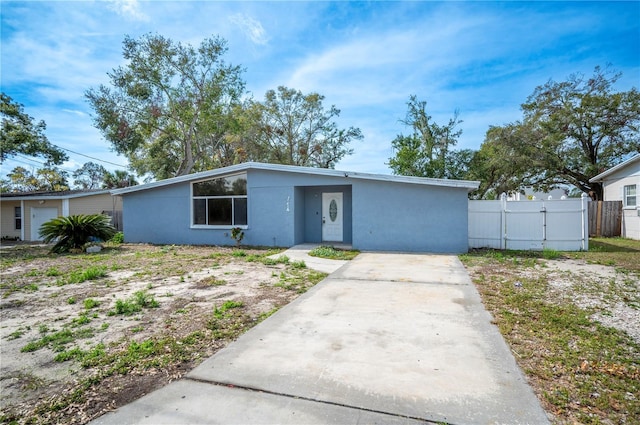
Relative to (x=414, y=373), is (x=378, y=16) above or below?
above

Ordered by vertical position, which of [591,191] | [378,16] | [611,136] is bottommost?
[591,191]

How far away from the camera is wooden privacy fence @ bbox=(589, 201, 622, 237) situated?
1373 centimetres

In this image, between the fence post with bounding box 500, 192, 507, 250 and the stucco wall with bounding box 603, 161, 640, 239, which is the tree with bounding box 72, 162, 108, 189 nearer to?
the fence post with bounding box 500, 192, 507, 250

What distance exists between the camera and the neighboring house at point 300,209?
10234 mm

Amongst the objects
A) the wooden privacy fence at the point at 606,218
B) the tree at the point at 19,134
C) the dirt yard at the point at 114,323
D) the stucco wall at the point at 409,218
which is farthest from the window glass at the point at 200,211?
the wooden privacy fence at the point at 606,218

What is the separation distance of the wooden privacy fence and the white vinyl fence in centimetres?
560

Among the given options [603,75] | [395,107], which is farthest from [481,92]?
[603,75]

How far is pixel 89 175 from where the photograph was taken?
41031mm

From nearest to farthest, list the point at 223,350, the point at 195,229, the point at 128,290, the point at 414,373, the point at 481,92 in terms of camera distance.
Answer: the point at 414,373, the point at 223,350, the point at 128,290, the point at 195,229, the point at 481,92

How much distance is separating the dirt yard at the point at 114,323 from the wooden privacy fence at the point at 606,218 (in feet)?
46.7

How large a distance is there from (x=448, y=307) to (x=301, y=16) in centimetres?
861

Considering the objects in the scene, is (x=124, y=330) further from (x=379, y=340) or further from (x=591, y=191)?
(x=591, y=191)

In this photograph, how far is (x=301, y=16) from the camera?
29.6 ft

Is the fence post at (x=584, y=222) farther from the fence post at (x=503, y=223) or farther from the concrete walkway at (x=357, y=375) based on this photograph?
the concrete walkway at (x=357, y=375)
